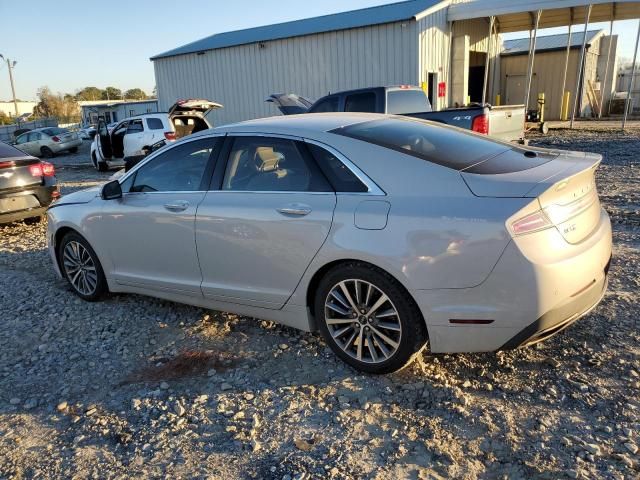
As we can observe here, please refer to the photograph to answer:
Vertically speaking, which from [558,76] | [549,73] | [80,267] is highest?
[549,73]

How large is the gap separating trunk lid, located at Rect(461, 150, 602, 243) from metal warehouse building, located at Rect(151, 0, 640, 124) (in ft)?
48.0

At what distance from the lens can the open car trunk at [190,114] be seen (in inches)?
495

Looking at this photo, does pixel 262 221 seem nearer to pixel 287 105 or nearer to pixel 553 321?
pixel 553 321

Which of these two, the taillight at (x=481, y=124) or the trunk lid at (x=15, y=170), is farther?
the taillight at (x=481, y=124)

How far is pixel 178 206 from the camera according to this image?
394cm

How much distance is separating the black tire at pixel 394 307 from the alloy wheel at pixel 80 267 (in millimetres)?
2556

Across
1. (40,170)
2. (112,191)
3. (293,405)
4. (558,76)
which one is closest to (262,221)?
(293,405)

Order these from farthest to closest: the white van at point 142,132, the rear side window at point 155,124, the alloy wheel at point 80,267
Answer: the rear side window at point 155,124 < the white van at point 142,132 < the alloy wheel at point 80,267

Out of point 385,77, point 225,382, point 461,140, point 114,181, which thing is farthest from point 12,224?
point 385,77

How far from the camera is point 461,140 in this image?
142 inches

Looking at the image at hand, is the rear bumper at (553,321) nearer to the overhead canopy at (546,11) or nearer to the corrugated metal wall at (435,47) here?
the corrugated metal wall at (435,47)

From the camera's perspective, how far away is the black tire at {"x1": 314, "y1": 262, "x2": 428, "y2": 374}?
3008 mm

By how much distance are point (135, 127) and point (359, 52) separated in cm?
795

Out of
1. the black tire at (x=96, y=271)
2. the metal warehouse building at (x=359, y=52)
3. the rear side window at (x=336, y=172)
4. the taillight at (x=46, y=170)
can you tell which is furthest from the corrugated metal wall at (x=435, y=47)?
the rear side window at (x=336, y=172)
